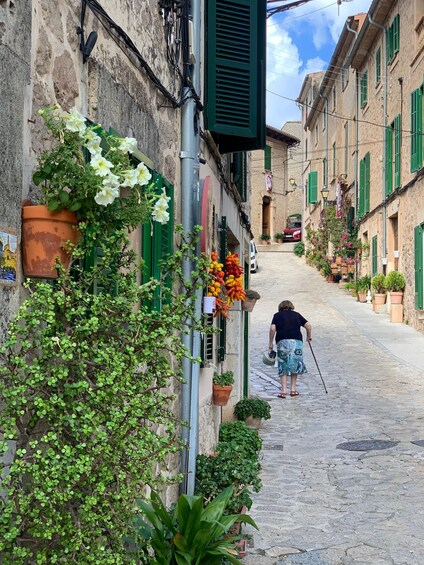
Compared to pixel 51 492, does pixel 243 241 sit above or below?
above

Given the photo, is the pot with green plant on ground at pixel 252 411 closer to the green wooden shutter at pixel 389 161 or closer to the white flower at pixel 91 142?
the white flower at pixel 91 142

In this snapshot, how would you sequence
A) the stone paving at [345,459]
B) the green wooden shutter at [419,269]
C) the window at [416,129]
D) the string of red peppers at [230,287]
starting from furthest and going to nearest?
the window at [416,129] → the green wooden shutter at [419,269] → the string of red peppers at [230,287] → the stone paving at [345,459]

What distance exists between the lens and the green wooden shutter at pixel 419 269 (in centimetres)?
1759

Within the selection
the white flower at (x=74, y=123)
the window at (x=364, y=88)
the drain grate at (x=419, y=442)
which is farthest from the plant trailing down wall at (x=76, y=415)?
the window at (x=364, y=88)

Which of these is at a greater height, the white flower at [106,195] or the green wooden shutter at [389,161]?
the green wooden shutter at [389,161]

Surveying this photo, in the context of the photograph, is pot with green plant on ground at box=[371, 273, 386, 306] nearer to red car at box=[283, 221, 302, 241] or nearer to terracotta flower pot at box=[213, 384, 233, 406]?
terracotta flower pot at box=[213, 384, 233, 406]

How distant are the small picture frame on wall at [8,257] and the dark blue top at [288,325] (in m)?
9.85

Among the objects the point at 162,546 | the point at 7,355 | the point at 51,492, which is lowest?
the point at 162,546

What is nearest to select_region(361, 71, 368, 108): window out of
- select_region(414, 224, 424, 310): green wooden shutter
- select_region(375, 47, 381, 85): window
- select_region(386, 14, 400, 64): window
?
select_region(375, 47, 381, 85): window

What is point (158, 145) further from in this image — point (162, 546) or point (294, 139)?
point (294, 139)

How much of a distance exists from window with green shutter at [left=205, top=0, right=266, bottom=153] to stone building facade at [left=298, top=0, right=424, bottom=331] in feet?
37.7

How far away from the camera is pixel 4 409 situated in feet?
7.79

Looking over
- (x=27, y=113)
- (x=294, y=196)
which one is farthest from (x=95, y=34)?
(x=294, y=196)

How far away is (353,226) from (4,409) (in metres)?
26.5
